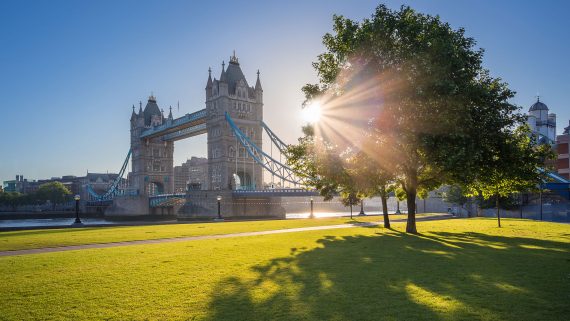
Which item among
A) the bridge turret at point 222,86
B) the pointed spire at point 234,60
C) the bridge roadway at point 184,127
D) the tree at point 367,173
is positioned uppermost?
the pointed spire at point 234,60

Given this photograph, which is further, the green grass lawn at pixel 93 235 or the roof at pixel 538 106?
the roof at pixel 538 106

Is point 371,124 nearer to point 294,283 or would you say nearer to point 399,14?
point 399,14

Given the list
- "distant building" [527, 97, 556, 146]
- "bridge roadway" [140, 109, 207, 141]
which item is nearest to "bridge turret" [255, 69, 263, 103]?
"bridge roadway" [140, 109, 207, 141]

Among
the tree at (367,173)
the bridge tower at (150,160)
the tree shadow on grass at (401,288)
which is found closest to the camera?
the tree shadow on grass at (401,288)

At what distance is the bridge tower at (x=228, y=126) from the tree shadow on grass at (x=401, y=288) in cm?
7048

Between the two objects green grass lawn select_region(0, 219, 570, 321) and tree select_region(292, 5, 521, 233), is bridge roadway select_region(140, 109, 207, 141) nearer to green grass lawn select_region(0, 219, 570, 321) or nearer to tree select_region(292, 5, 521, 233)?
tree select_region(292, 5, 521, 233)

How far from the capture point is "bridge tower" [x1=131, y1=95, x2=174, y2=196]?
120 metres

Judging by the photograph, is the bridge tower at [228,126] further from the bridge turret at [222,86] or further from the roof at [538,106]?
→ the roof at [538,106]

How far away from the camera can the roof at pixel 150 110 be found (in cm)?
12775

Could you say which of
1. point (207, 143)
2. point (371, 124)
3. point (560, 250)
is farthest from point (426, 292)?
point (207, 143)

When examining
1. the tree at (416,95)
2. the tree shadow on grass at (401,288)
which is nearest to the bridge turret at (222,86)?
the tree at (416,95)

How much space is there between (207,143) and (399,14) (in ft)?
231

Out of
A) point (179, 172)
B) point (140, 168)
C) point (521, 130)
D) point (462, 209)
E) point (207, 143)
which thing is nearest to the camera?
point (521, 130)

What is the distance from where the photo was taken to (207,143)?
89.2m
